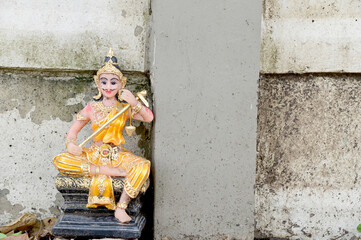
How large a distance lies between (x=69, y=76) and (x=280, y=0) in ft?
4.60

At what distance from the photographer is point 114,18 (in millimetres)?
2701

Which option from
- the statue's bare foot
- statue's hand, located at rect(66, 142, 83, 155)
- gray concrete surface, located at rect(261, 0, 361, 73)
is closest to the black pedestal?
the statue's bare foot

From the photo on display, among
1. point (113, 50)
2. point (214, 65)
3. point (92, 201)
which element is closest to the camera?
point (92, 201)

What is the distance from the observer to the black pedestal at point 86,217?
238 centimetres

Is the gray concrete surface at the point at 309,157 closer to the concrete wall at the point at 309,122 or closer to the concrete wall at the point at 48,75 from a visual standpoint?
the concrete wall at the point at 309,122

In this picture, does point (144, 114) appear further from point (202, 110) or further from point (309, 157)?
point (309, 157)

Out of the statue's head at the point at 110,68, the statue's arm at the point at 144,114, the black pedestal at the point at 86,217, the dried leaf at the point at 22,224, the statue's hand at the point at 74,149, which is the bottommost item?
the dried leaf at the point at 22,224

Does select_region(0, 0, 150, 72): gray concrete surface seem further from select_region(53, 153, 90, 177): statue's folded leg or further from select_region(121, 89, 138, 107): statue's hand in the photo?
select_region(53, 153, 90, 177): statue's folded leg

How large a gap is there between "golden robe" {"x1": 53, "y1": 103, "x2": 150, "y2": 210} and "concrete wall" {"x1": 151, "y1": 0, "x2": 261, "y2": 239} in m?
0.21

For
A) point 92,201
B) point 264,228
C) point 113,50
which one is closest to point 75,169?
point 92,201

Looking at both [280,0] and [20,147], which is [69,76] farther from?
[280,0]

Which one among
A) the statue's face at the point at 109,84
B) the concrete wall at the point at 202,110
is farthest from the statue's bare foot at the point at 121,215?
the statue's face at the point at 109,84

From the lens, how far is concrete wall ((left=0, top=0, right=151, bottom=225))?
A: 266cm

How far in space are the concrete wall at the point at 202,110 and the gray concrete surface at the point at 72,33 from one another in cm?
21
